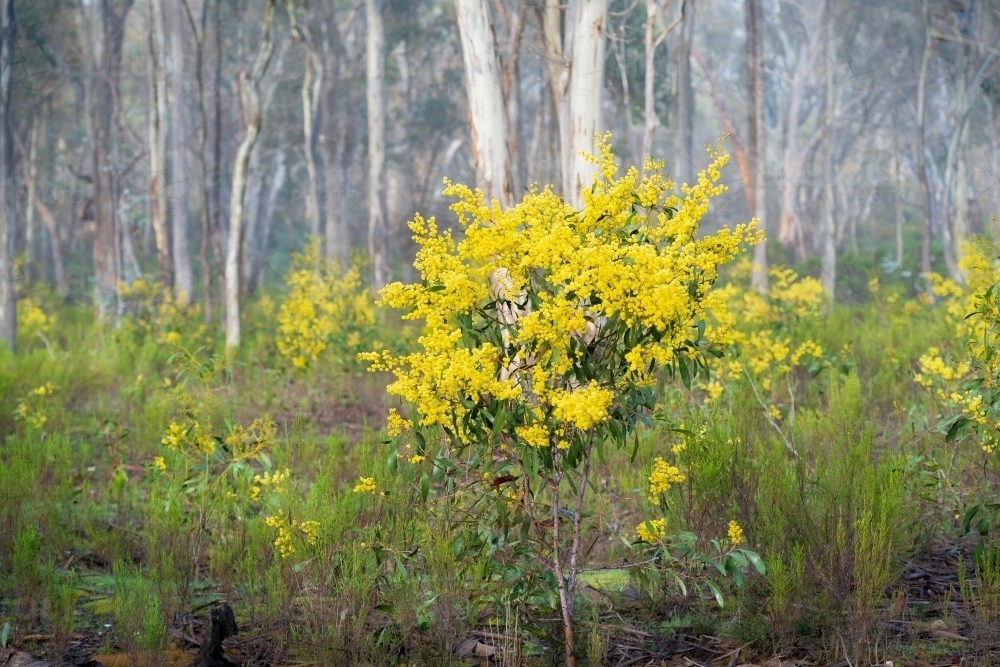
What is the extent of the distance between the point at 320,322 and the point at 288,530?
14.0 ft

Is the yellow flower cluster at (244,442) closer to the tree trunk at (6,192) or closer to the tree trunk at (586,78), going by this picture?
the tree trunk at (586,78)

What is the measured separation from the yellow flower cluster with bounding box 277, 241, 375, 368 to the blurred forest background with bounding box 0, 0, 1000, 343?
99 cm

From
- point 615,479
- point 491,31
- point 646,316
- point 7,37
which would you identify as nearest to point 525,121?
point 7,37

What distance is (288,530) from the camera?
3.85 metres

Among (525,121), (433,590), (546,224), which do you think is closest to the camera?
(546,224)

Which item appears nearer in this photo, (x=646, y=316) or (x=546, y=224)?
(x=646, y=316)

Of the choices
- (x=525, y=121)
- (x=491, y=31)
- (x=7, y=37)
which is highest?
(x=525, y=121)

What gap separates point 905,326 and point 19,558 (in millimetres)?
7518

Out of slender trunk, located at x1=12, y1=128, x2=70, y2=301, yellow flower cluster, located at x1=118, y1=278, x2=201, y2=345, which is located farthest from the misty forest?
slender trunk, located at x1=12, y1=128, x2=70, y2=301

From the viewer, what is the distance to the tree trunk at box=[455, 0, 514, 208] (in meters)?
6.52

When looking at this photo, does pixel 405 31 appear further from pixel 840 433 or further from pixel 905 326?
pixel 840 433

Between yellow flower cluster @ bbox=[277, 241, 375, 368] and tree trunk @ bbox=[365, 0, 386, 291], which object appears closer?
yellow flower cluster @ bbox=[277, 241, 375, 368]

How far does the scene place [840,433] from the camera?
200 inches

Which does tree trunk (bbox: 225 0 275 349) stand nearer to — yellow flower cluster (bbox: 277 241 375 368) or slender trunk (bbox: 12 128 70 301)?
yellow flower cluster (bbox: 277 241 375 368)
